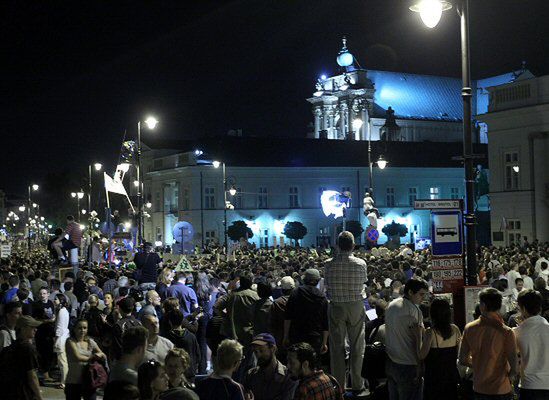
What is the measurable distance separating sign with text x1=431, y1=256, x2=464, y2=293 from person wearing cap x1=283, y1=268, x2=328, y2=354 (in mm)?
1682

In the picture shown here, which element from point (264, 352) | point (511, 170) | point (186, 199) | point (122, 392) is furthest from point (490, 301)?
point (186, 199)

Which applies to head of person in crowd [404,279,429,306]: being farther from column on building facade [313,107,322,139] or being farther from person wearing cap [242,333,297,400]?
column on building facade [313,107,322,139]

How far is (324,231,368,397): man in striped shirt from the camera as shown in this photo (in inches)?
440

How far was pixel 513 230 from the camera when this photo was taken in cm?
4781

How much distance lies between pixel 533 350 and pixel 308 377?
2383 mm

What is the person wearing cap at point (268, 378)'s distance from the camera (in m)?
7.86

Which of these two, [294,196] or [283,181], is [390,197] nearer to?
[294,196]

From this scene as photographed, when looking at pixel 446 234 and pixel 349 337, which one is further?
pixel 446 234

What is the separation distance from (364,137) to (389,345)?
97841mm

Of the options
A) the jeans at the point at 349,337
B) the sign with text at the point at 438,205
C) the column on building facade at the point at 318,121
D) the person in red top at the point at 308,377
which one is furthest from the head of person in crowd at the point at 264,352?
the column on building facade at the point at 318,121

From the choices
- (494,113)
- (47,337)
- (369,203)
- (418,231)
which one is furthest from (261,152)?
(47,337)

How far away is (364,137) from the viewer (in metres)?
106

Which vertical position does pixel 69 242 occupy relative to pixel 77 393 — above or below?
above

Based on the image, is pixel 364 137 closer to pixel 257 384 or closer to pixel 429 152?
pixel 429 152
